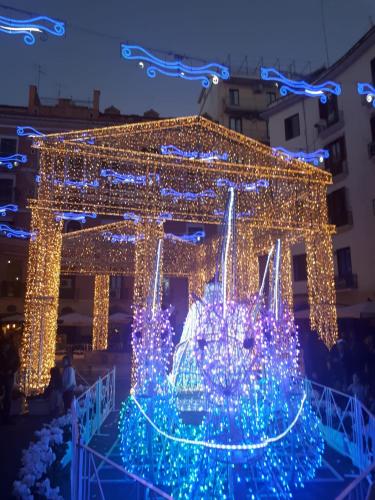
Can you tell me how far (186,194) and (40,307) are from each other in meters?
4.24

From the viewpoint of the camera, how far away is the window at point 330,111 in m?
18.6

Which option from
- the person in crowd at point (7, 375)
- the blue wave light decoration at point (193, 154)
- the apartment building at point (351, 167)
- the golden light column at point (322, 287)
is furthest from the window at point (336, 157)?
the person in crowd at point (7, 375)

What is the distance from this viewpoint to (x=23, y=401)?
9.05 m

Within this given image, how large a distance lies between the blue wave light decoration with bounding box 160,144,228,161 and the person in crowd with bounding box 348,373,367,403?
600cm

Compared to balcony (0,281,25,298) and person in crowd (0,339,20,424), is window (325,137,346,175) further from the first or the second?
balcony (0,281,25,298)

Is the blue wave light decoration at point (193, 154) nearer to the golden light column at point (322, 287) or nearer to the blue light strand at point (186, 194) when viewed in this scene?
the blue light strand at point (186, 194)

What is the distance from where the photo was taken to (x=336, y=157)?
736 inches

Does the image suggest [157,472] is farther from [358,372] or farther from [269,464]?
[358,372]

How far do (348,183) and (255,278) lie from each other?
6.89 meters

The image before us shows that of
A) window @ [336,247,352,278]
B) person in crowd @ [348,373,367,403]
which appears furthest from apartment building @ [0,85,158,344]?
person in crowd @ [348,373,367,403]

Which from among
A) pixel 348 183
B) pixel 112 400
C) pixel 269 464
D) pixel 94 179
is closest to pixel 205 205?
pixel 94 179

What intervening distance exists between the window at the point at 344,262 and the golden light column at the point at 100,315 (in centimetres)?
962

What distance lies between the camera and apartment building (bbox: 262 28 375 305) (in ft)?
54.2

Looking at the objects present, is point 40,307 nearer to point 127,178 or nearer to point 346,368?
point 127,178
